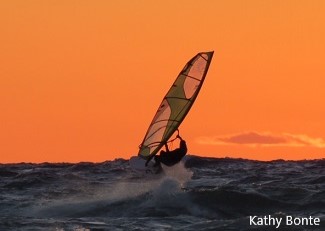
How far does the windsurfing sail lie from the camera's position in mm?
24016

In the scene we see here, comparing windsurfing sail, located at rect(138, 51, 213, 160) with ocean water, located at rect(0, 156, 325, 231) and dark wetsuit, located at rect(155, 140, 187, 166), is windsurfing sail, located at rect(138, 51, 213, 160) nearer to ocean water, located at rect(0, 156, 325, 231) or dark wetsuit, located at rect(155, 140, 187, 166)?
ocean water, located at rect(0, 156, 325, 231)

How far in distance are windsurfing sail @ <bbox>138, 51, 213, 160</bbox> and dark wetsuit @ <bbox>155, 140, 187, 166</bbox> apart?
1.28 m

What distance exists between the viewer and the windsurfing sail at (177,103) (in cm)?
2402

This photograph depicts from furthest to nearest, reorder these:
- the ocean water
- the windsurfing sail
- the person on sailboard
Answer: the windsurfing sail, the person on sailboard, the ocean water

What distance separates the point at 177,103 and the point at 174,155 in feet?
8.19

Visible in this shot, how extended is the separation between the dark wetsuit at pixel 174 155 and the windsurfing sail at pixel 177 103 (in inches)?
50.4

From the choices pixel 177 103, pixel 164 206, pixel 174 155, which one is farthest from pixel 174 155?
pixel 177 103

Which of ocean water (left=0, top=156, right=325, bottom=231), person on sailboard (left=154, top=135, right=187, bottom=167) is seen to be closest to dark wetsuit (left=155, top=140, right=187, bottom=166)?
person on sailboard (left=154, top=135, right=187, bottom=167)

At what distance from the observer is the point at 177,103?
24.4m

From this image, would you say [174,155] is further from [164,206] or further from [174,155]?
[164,206]

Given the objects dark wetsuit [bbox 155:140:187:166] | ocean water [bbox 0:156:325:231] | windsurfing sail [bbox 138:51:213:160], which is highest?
windsurfing sail [bbox 138:51:213:160]

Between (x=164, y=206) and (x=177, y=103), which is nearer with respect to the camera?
(x=164, y=206)

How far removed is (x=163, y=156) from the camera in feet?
74.2

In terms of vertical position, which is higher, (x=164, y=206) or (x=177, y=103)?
(x=177, y=103)
